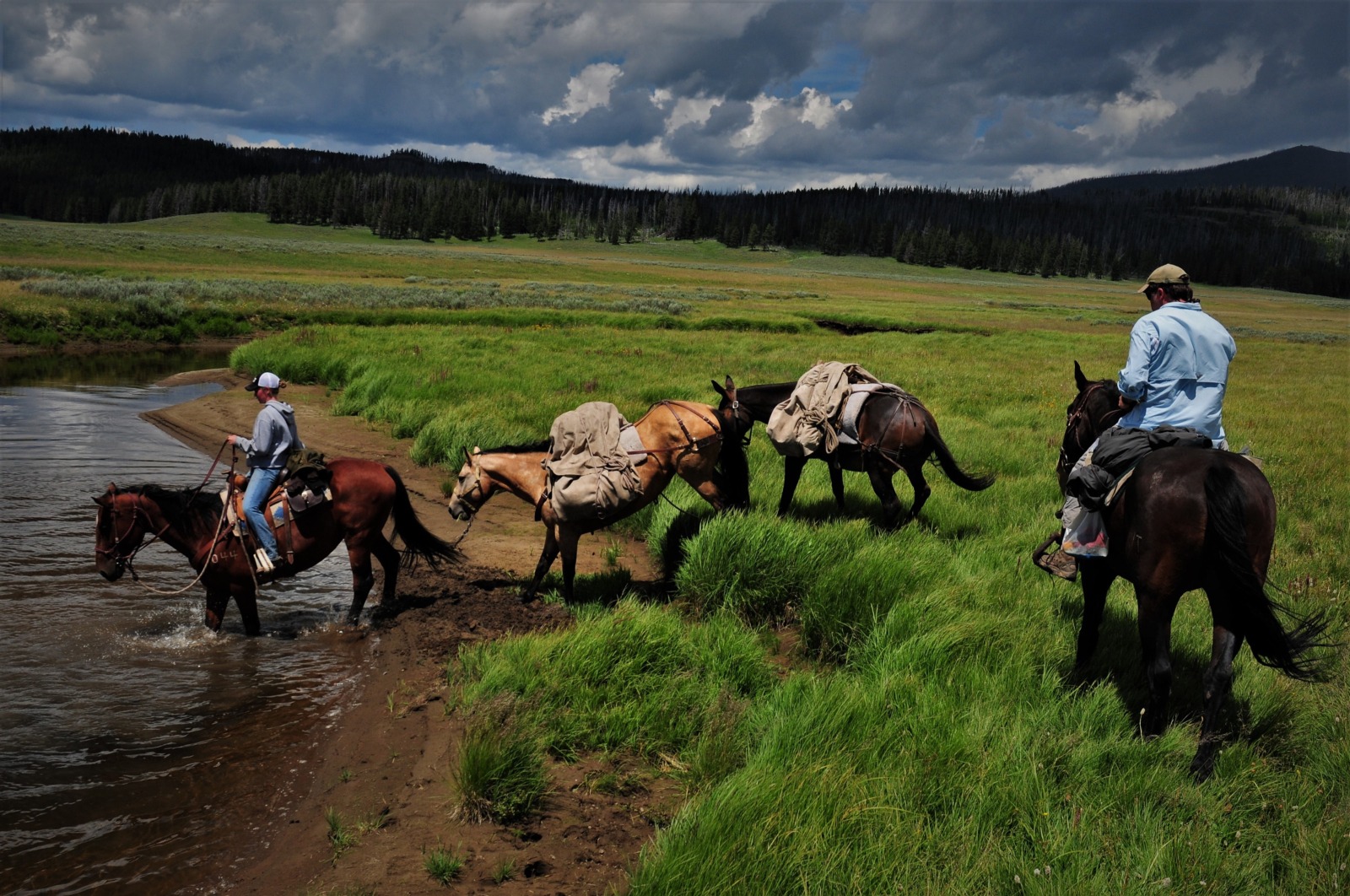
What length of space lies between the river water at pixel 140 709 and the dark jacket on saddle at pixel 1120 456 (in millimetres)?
5934

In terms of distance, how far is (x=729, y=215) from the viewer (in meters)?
199

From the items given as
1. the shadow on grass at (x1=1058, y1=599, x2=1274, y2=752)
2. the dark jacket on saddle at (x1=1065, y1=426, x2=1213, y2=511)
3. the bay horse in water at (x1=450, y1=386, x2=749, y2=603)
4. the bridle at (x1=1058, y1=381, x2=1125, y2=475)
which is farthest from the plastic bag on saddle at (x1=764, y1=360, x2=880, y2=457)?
the dark jacket on saddle at (x1=1065, y1=426, x2=1213, y2=511)

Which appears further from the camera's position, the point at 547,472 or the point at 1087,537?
the point at 547,472

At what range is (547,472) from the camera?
7.97 metres

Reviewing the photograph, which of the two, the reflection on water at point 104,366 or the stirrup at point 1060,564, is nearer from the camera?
the stirrup at point 1060,564

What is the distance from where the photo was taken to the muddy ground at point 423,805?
4.34 meters

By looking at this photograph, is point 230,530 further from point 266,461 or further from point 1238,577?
point 1238,577

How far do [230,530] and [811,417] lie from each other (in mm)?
6346

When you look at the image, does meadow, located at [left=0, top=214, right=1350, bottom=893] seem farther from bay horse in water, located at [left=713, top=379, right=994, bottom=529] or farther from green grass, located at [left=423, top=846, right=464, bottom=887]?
green grass, located at [left=423, top=846, right=464, bottom=887]

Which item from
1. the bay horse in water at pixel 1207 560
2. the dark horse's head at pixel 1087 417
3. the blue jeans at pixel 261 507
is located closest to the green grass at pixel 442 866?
the bay horse in water at pixel 1207 560

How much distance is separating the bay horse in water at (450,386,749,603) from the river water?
1.96 meters

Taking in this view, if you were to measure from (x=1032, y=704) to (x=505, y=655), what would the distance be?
3.91 m

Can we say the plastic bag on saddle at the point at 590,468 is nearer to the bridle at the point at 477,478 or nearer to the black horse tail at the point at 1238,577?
the bridle at the point at 477,478

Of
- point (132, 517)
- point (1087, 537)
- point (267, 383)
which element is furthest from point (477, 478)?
point (1087, 537)
